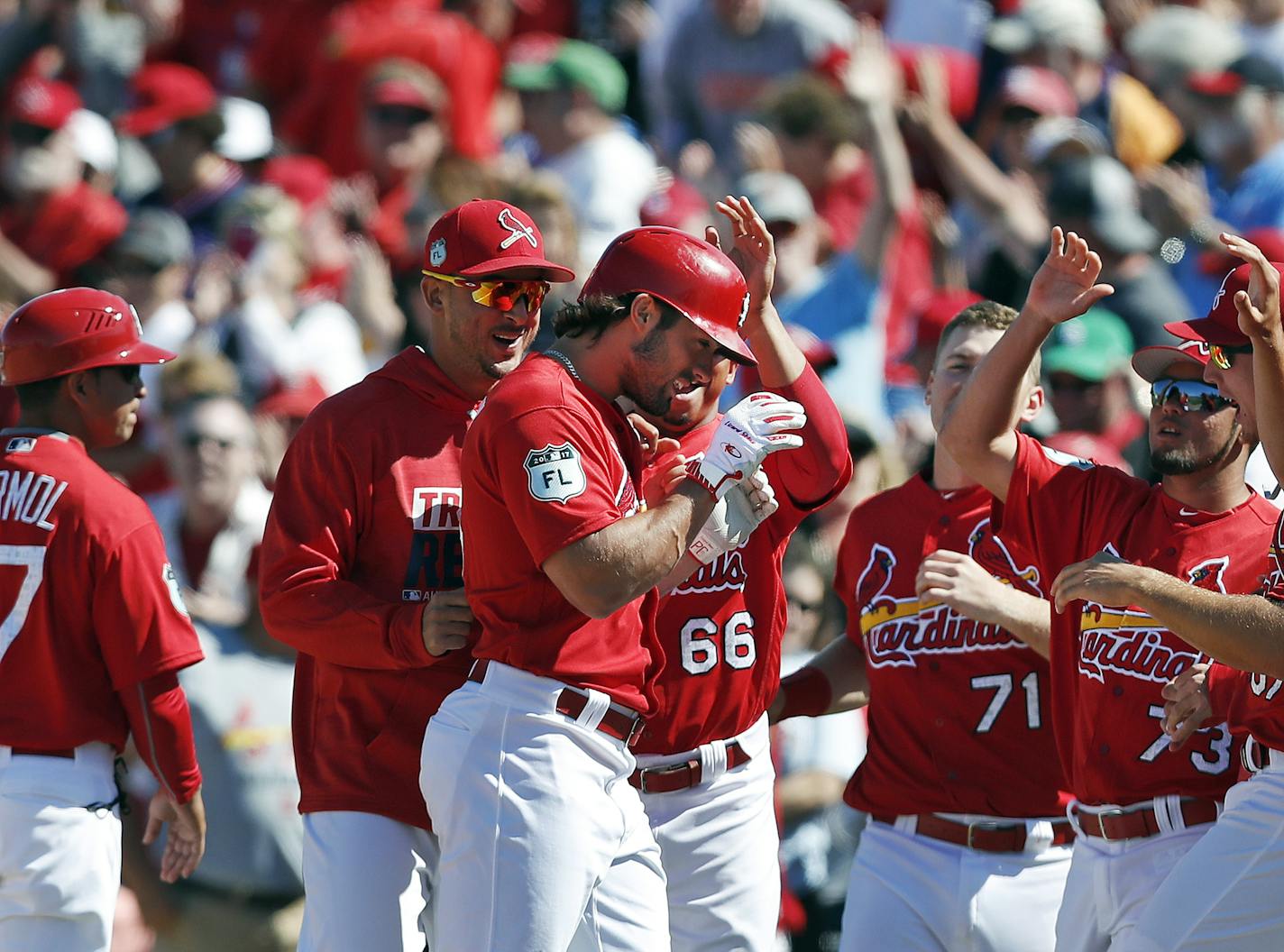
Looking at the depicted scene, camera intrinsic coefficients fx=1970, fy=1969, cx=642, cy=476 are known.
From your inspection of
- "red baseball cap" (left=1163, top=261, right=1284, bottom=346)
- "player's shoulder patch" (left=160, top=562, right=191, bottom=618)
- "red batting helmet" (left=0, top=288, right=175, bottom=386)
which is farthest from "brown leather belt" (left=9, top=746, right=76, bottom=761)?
"red baseball cap" (left=1163, top=261, right=1284, bottom=346)

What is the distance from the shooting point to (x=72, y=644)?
5.24 meters

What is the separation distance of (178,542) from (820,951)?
9.69 ft

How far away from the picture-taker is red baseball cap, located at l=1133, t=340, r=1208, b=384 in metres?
4.90

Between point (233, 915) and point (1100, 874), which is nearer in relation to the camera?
point (1100, 874)

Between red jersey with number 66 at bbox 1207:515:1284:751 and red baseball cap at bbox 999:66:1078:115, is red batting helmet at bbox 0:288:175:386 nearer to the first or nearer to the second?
red jersey with number 66 at bbox 1207:515:1284:751

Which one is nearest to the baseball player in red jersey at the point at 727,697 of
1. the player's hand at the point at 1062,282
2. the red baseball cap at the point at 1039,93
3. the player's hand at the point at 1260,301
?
the player's hand at the point at 1062,282

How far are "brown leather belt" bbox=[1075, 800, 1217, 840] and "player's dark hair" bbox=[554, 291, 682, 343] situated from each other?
1661 mm

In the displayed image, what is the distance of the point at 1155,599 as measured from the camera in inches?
173

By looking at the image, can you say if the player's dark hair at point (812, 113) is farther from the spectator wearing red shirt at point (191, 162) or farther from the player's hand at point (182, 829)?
the player's hand at point (182, 829)

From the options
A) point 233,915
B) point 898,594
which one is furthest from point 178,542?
point 898,594

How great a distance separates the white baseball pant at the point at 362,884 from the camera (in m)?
4.69

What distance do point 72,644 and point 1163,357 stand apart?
2.94m

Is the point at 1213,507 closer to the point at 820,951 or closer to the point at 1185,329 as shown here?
the point at 1185,329

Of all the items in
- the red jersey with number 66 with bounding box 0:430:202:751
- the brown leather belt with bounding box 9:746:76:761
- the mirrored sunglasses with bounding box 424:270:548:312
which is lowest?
the brown leather belt with bounding box 9:746:76:761
